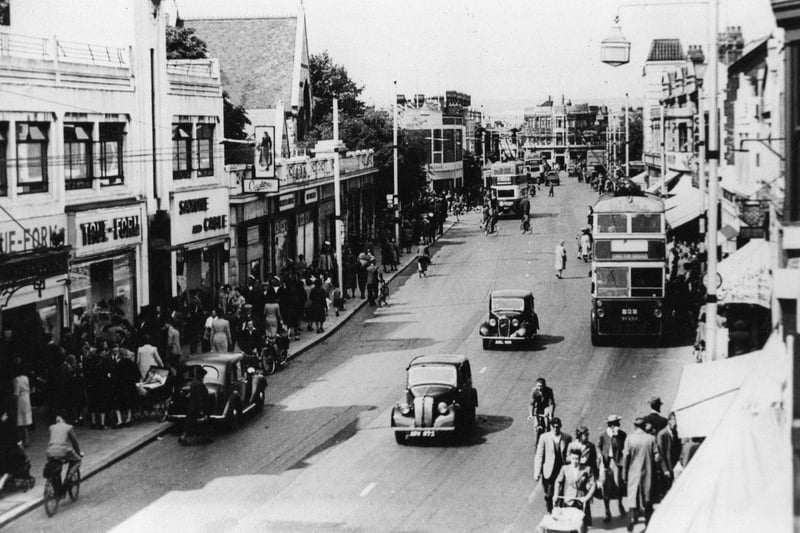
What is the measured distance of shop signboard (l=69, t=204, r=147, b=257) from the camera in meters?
31.9

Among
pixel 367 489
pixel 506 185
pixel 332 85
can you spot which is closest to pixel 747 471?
pixel 367 489

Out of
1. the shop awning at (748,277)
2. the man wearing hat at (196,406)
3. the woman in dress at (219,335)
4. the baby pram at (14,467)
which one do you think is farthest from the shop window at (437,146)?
the baby pram at (14,467)

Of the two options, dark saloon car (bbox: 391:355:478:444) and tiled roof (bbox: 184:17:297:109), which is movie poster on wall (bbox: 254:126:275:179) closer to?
dark saloon car (bbox: 391:355:478:444)

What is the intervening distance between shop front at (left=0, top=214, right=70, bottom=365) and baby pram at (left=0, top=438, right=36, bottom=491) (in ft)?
17.7

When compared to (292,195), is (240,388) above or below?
below

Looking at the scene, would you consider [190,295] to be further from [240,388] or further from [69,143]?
[240,388]

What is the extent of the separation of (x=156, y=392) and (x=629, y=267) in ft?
49.4

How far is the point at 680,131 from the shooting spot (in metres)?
65.9

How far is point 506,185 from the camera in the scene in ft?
254

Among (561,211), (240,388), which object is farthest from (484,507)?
(561,211)

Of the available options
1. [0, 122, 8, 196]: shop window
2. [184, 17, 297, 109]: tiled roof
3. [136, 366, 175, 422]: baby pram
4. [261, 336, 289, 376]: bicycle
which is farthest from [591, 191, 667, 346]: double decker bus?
[184, 17, 297, 109]: tiled roof

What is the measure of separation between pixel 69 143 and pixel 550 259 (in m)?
28.2

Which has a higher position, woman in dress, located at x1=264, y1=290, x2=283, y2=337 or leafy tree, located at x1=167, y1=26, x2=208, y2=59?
leafy tree, located at x1=167, y1=26, x2=208, y2=59

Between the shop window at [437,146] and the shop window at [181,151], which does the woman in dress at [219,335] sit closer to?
the shop window at [181,151]
